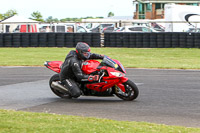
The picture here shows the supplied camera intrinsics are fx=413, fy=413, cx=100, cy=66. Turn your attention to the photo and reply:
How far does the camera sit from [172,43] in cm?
2714

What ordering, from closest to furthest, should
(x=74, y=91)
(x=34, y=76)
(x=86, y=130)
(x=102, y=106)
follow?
(x=86, y=130), (x=102, y=106), (x=74, y=91), (x=34, y=76)

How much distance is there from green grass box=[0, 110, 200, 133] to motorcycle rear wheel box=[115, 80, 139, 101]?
234 centimetres

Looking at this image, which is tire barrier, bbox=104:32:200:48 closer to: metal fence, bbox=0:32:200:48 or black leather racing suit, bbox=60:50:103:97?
metal fence, bbox=0:32:200:48

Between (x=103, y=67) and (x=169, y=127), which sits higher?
(x=103, y=67)

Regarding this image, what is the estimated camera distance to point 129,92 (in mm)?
9172

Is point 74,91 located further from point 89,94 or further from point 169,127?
point 169,127

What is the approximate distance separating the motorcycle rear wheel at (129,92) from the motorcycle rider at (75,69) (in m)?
0.68

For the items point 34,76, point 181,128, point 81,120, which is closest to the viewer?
point 181,128

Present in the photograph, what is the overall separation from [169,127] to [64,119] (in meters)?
1.72

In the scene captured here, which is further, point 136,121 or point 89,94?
point 89,94

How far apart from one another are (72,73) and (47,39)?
20.7 metres

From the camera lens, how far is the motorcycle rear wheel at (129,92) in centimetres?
903

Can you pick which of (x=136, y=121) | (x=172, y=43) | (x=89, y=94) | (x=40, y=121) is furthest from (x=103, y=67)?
(x=172, y=43)

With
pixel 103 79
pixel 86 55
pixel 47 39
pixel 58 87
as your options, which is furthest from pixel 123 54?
pixel 103 79
